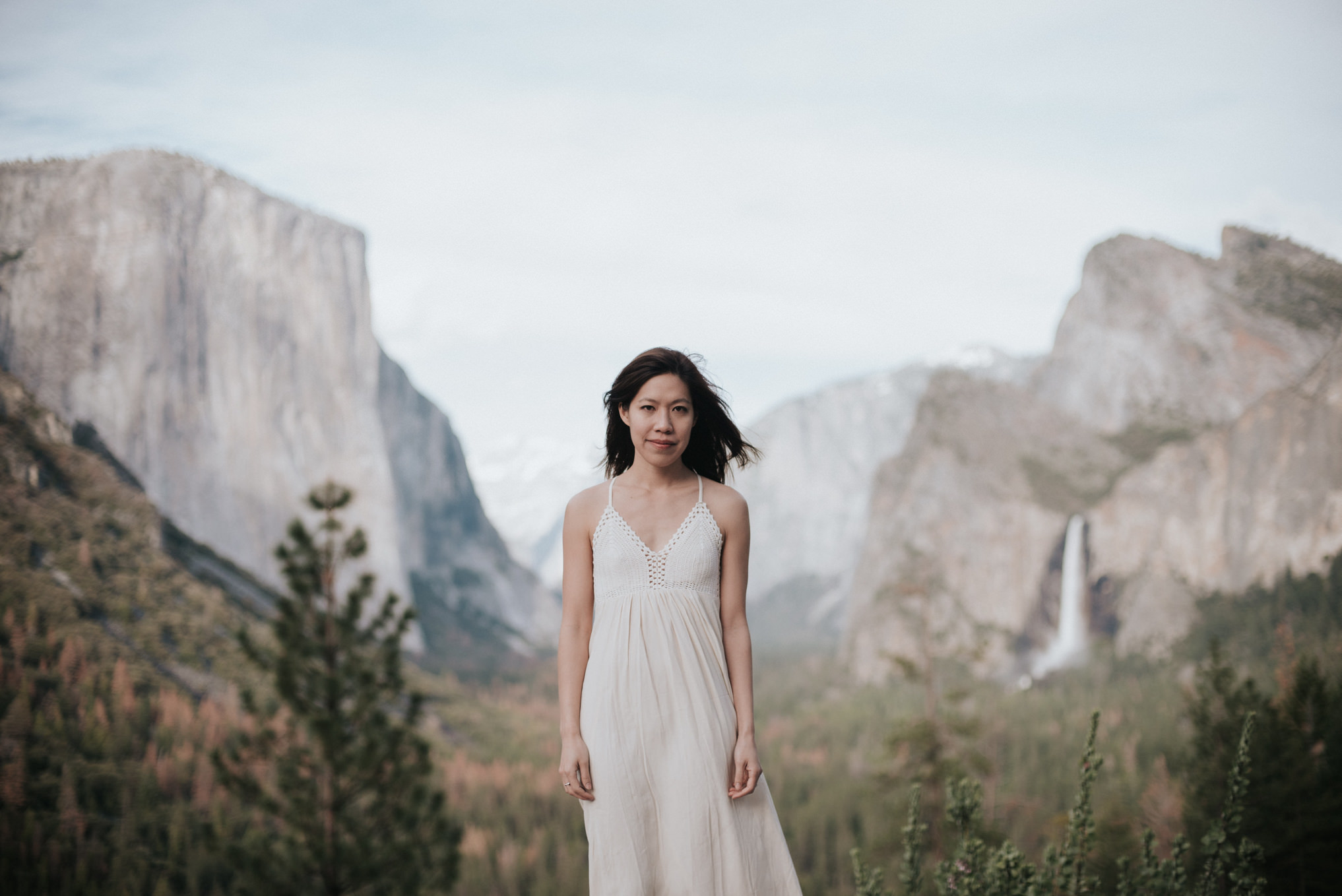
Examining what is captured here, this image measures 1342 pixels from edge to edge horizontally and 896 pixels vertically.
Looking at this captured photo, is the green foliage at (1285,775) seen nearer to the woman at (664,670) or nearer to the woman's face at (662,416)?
the woman at (664,670)

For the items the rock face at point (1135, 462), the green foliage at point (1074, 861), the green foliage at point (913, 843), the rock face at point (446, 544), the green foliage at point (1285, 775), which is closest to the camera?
the green foliage at point (1074, 861)

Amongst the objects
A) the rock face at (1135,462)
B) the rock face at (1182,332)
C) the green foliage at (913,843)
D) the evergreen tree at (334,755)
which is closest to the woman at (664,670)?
the green foliage at (913,843)

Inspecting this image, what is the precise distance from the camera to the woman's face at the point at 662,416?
3926 millimetres

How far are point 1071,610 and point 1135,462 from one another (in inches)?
892

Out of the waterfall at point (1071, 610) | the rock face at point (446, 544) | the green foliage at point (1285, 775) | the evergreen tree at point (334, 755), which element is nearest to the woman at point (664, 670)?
the green foliage at point (1285, 775)

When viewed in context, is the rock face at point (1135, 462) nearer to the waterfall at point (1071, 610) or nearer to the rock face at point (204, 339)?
the waterfall at point (1071, 610)

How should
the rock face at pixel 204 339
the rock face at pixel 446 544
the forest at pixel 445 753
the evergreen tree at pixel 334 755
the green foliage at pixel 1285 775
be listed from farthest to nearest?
the rock face at pixel 446 544 → the rock face at pixel 204 339 → the evergreen tree at pixel 334 755 → the forest at pixel 445 753 → the green foliage at pixel 1285 775

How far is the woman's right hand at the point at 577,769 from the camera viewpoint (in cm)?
366

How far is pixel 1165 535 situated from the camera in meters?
109

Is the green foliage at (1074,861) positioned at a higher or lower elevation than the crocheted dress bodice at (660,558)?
lower

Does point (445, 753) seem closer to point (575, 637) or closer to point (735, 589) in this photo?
Answer: point (575, 637)

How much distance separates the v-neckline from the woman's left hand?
32.9 inches

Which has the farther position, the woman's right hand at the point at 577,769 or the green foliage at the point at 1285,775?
the green foliage at the point at 1285,775

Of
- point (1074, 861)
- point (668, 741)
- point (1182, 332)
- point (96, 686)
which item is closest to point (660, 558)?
point (668, 741)
